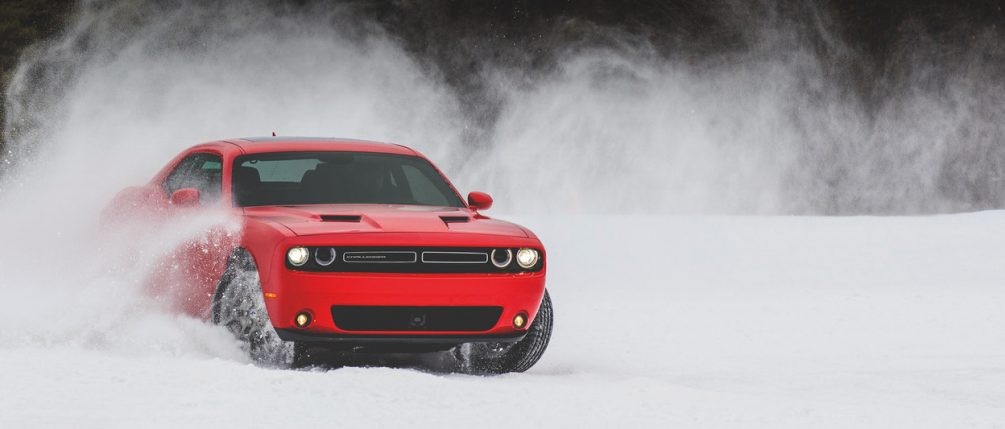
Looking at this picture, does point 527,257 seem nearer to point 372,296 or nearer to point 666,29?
point 372,296

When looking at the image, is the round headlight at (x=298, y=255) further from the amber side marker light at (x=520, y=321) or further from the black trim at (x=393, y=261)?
the amber side marker light at (x=520, y=321)

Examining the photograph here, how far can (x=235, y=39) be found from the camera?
3953 centimetres

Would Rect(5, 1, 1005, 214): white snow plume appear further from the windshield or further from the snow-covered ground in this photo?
the windshield

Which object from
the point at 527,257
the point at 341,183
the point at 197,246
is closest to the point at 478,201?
the point at 341,183

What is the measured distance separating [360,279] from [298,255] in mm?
313

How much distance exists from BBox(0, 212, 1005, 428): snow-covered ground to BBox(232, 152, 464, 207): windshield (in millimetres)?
874

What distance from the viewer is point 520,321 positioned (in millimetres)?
7512

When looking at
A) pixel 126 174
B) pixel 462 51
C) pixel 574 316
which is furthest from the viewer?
pixel 462 51

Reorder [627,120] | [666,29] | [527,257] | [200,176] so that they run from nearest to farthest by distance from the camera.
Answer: [527,257]
[200,176]
[627,120]
[666,29]

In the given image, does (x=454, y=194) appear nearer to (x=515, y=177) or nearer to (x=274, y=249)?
(x=274, y=249)

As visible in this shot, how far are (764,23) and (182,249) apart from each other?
26.5 m

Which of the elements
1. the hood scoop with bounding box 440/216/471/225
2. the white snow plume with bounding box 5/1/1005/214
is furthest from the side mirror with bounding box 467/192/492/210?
the white snow plume with bounding box 5/1/1005/214

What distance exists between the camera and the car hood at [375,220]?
732cm

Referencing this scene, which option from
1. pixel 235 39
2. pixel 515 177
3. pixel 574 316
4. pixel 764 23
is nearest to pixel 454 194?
pixel 574 316
